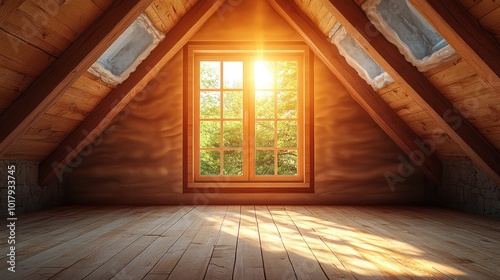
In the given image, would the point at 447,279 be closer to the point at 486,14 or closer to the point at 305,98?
the point at 486,14

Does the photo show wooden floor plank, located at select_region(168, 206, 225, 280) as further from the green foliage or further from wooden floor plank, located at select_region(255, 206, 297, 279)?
the green foliage

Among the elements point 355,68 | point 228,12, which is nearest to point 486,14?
point 355,68

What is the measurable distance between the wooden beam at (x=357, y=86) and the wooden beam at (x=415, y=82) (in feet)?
2.36

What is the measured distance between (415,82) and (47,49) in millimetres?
2680

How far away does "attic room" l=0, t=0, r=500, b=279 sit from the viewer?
210 centimetres

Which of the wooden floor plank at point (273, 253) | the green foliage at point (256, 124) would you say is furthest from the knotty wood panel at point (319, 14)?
the wooden floor plank at point (273, 253)

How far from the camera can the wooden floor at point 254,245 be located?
5.77ft

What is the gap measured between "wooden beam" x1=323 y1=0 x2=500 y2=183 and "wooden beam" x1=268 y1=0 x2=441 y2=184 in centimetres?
72

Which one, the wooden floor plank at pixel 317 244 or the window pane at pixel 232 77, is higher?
the window pane at pixel 232 77

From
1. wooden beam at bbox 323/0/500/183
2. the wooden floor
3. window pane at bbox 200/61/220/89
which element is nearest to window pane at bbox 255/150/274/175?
window pane at bbox 200/61/220/89

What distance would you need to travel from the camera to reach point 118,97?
3697 mm

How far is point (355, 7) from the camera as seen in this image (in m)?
3.02

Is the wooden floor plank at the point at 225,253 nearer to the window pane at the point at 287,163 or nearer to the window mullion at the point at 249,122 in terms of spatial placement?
the window mullion at the point at 249,122

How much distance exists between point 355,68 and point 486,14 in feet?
5.28
